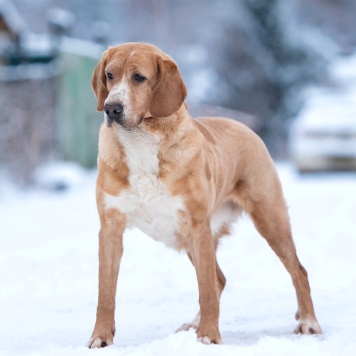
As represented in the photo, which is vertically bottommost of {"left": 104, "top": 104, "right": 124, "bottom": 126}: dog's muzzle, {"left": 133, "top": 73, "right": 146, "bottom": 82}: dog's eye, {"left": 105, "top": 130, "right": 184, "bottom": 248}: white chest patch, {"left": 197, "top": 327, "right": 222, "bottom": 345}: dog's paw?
{"left": 197, "top": 327, "right": 222, "bottom": 345}: dog's paw

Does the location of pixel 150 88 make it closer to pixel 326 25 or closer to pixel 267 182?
pixel 267 182

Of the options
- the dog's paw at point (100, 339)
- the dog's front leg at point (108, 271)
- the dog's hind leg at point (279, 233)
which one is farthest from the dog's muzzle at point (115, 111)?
the dog's hind leg at point (279, 233)

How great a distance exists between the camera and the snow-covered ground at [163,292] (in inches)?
185

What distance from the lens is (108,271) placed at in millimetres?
Result: 4992

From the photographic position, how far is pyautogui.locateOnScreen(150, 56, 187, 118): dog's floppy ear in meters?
4.82

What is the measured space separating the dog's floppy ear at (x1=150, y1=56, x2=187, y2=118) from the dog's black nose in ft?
0.76

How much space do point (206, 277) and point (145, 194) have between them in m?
0.58

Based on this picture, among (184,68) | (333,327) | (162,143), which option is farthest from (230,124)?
(184,68)

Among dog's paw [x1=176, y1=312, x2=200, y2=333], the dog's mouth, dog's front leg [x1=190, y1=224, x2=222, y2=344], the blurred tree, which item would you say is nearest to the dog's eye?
the dog's mouth

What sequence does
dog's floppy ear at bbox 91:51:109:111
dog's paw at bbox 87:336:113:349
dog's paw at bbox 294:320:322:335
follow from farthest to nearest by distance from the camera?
1. dog's paw at bbox 294:320:322:335
2. dog's floppy ear at bbox 91:51:109:111
3. dog's paw at bbox 87:336:113:349

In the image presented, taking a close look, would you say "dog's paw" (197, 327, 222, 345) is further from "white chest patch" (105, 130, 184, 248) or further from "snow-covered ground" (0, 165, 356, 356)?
"white chest patch" (105, 130, 184, 248)

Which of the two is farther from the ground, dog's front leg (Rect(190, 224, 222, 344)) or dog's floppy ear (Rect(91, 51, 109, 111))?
dog's floppy ear (Rect(91, 51, 109, 111))

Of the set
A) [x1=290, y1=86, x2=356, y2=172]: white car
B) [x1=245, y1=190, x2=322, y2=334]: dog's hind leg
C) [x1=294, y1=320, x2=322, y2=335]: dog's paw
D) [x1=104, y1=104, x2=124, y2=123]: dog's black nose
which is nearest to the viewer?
[x1=104, y1=104, x2=124, y2=123]: dog's black nose

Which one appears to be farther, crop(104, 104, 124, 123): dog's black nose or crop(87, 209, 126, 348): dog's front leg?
crop(87, 209, 126, 348): dog's front leg
